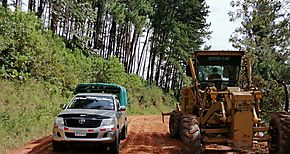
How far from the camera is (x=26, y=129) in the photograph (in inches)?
618

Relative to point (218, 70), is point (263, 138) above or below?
below

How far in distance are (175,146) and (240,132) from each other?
476 cm

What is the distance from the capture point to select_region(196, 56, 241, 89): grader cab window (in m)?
13.4

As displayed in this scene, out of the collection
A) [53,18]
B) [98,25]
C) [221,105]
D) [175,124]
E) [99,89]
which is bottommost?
[175,124]

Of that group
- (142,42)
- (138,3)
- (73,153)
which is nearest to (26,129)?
(73,153)

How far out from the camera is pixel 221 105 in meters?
11.3

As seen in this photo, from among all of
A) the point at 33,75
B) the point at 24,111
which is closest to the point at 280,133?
the point at 24,111

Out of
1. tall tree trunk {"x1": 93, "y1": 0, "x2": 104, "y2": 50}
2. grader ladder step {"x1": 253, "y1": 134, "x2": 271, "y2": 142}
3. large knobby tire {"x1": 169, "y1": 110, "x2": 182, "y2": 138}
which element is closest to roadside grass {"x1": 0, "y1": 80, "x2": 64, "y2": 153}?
large knobby tire {"x1": 169, "y1": 110, "x2": 182, "y2": 138}

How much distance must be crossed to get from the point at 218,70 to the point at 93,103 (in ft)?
14.3

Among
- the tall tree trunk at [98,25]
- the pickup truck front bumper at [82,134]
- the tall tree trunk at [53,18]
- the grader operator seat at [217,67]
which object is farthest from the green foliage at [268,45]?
the tall tree trunk at [98,25]

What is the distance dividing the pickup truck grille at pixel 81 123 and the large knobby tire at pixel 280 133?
4.90 metres

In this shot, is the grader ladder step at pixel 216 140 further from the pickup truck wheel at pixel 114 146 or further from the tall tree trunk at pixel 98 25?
the tall tree trunk at pixel 98 25

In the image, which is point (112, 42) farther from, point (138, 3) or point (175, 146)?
point (175, 146)

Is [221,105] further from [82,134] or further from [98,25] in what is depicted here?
[98,25]
